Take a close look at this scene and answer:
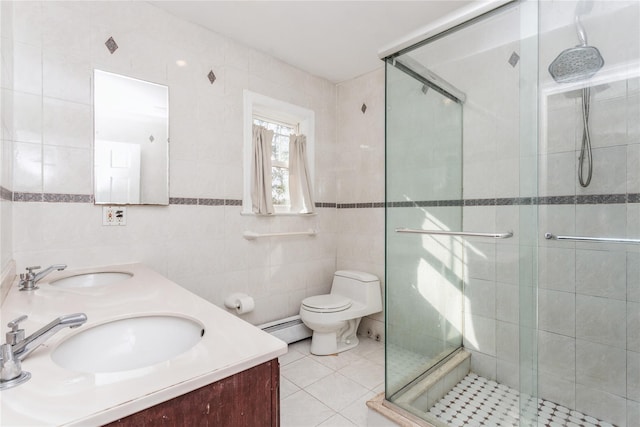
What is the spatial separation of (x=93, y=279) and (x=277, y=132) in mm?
1757

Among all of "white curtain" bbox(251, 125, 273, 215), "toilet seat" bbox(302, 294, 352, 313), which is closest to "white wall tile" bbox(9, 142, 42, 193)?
"white curtain" bbox(251, 125, 273, 215)

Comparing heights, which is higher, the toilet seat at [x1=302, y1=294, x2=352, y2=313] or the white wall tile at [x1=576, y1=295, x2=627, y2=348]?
the white wall tile at [x1=576, y1=295, x2=627, y2=348]

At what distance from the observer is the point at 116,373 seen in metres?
0.65

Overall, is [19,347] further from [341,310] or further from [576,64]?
[576,64]

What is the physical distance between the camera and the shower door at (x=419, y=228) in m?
1.83

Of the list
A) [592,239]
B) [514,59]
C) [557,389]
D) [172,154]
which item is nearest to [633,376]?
[557,389]

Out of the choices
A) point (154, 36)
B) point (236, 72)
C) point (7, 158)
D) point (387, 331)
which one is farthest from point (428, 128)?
point (7, 158)

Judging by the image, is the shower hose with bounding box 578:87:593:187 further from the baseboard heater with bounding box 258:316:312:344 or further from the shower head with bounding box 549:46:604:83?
the baseboard heater with bounding box 258:316:312:344

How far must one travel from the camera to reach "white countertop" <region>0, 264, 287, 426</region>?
530 mm

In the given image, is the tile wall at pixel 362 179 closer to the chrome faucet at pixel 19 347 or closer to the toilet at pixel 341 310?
the toilet at pixel 341 310

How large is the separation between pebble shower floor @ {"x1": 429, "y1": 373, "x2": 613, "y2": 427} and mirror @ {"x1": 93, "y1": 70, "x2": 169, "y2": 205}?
6.71 feet

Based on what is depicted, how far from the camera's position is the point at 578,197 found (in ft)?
5.63

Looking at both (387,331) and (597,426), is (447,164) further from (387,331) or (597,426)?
(597,426)

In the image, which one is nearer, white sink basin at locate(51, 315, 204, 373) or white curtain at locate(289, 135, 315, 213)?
white sink basin at locate(51, 315, 204, 373)
